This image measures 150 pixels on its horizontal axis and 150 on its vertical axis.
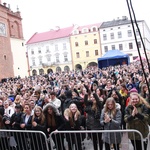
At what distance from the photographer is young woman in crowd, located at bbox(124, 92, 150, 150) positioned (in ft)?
14.5

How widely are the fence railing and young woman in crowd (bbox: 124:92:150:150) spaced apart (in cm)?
4

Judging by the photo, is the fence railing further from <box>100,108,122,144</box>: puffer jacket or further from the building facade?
the building facade

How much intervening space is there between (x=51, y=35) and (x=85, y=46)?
1146 cm

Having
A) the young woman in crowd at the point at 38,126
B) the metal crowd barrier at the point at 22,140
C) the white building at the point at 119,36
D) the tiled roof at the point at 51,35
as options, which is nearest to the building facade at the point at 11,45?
the tiled roof at the point at 51,35

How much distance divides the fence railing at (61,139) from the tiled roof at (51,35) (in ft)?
197

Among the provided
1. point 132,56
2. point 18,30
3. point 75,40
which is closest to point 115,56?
point 18,30

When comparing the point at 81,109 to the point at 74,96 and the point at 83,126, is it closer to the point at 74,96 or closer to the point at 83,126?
the point at 74,96

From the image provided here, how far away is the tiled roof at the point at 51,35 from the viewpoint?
65.8m

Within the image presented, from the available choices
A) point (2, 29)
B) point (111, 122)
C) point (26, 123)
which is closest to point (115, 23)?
point (2, 29)

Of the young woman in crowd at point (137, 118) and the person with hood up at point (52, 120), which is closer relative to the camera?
the young woman in crowd at point (137, 118)

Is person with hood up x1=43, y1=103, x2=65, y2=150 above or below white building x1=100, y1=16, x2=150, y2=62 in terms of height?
below

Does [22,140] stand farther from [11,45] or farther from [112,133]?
[11,45]

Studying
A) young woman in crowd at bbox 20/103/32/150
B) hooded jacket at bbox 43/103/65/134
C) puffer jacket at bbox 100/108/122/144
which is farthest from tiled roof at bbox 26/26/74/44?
puffer jacket at bbox 100/108/122/144

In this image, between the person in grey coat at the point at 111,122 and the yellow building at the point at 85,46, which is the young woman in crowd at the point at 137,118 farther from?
the yellow building at the point at 85,46
